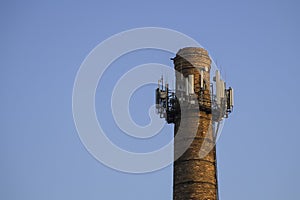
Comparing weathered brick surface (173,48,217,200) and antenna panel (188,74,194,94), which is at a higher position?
antenna panel (188,74,194,94)

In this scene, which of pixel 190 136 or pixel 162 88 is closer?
pixel 190 136

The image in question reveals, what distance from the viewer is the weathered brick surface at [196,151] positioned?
117 ft

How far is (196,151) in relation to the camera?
36469 mm

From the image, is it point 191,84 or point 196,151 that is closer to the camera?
point 196,151

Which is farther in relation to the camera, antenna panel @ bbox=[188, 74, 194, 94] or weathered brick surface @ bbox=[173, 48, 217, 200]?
antenna panel @ bbox=[188, 74, 194, 94]

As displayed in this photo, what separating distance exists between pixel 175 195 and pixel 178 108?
568cm

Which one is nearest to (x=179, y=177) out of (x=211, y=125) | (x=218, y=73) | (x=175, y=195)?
(x=175, y=195)

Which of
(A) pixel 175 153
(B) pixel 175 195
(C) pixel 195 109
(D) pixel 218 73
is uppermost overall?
(D) pixel 218 73

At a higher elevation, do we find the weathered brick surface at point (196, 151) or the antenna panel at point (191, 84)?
the antenna panel at point (191, 84)

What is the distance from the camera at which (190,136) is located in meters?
37.0

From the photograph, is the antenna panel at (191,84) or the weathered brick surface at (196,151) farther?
the antenna panel at (191,84)

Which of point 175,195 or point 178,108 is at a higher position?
point 178,108

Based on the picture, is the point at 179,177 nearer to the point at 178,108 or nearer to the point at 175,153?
the point at 175,153

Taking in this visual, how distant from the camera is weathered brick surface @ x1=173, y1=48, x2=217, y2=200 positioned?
3578cm
